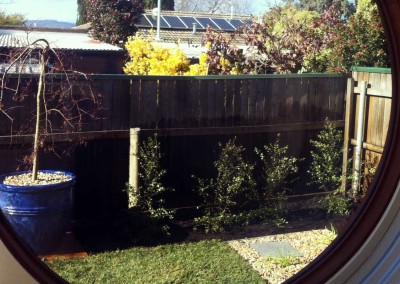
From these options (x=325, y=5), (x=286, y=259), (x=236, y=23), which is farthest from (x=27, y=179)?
(x=325, y=5)

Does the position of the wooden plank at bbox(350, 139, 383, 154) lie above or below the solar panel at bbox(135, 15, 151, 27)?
below

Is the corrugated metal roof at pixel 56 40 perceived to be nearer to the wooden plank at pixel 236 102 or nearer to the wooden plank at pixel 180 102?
the wooden plank at pixel 180 102

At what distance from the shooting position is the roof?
197 centimetres

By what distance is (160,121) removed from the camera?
242cm

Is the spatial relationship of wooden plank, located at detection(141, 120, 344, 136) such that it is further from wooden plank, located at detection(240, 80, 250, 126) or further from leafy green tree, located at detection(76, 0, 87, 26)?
leafy green tree, located at detection(76, 0, 87, 26)

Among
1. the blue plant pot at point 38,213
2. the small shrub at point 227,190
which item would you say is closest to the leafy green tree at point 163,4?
the small shrub at point 227,190

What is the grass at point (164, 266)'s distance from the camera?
2.26 m

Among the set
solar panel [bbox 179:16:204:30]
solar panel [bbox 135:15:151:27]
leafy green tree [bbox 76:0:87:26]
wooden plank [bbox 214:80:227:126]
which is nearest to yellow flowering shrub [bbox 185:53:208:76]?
wooden plank [bbox 214:80:227:126]

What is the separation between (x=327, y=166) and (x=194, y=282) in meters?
0.93

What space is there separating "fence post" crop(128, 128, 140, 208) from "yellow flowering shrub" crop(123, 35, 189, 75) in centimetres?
30

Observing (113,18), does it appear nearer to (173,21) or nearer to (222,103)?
(173,21)

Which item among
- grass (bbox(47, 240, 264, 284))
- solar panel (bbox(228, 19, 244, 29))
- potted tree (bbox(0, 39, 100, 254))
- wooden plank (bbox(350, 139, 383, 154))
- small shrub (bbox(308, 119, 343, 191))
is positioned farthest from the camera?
small shrub (bbox(308, 119, 343, 191))

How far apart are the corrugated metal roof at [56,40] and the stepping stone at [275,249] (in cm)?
124

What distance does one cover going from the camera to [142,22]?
7.24 ft
